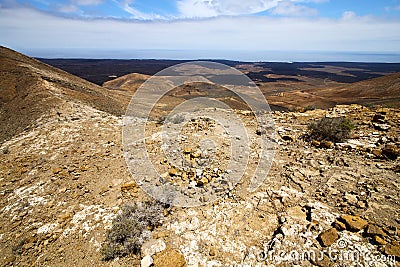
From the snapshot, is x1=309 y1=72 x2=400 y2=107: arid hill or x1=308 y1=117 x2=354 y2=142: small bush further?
x1=309 y1=72 x2=400 y2=107: arid hill

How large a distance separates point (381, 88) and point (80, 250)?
40080 mm

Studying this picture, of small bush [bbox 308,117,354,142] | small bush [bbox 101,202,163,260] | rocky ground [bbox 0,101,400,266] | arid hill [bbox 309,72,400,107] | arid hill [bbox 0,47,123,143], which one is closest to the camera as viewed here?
rocky ground [bbox 0,101,400,266]

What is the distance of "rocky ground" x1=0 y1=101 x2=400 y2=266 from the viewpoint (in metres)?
3.03

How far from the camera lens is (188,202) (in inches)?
156

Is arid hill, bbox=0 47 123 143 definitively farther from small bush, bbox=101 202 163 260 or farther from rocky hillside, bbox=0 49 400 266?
small bush, bbox=101 202 163 260

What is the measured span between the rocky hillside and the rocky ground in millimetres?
17

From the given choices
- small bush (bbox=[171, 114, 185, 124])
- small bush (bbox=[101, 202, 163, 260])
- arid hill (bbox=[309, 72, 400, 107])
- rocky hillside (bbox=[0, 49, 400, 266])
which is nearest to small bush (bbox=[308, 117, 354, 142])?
rocky hillside (bbox=[0, 49, 400, 266])

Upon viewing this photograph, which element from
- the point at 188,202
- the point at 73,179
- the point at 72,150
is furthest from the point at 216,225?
the point at 72,150

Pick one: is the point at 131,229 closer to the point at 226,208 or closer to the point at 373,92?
the point at 226,208

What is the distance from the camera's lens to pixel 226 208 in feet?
12.5

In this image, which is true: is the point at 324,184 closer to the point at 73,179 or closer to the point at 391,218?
the point at 391,218

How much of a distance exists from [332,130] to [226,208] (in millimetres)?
3963

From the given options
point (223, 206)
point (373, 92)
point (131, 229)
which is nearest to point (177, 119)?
point (223, 206)

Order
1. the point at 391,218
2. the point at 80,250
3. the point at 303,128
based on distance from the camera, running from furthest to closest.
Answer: the point at 303,128, the point at 80,250, the point at 391,218
